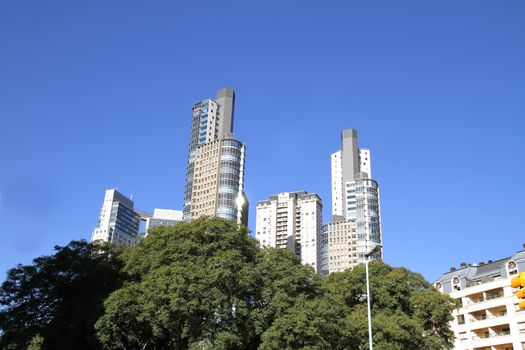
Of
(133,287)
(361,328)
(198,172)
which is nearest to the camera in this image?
(133,287)

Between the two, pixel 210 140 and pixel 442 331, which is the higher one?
pixel 210 140

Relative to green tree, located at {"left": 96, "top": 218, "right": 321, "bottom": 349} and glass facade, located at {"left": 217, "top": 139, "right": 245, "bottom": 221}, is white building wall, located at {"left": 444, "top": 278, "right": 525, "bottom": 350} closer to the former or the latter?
green tree, located at {"left": 96, "top": 218, "right": 321, "bottom": 349}

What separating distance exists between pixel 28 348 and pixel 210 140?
514ft

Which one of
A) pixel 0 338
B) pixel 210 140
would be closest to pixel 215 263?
pixel 0 338

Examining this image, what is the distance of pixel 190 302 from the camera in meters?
37.9

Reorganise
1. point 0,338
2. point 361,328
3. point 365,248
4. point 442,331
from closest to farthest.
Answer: point 0,338, point 361,328, point 442,331, point 365,248

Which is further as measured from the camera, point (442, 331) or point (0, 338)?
point (442, 331)

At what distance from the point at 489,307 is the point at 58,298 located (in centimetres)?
5414

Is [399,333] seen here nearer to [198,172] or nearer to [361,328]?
[361,328]

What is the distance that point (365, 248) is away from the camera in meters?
196

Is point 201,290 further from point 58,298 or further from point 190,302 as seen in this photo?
point 58,298

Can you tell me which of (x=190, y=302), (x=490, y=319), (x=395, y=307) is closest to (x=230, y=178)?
(x=490, y=319)

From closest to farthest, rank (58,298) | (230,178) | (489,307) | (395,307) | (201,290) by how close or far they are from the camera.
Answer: (201,290) < (58,298) < (395,307) < (489,307) < (230,178)

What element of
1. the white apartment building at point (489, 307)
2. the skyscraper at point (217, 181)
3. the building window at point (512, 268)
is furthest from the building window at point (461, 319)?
the skyscraper at point (217, 181)
